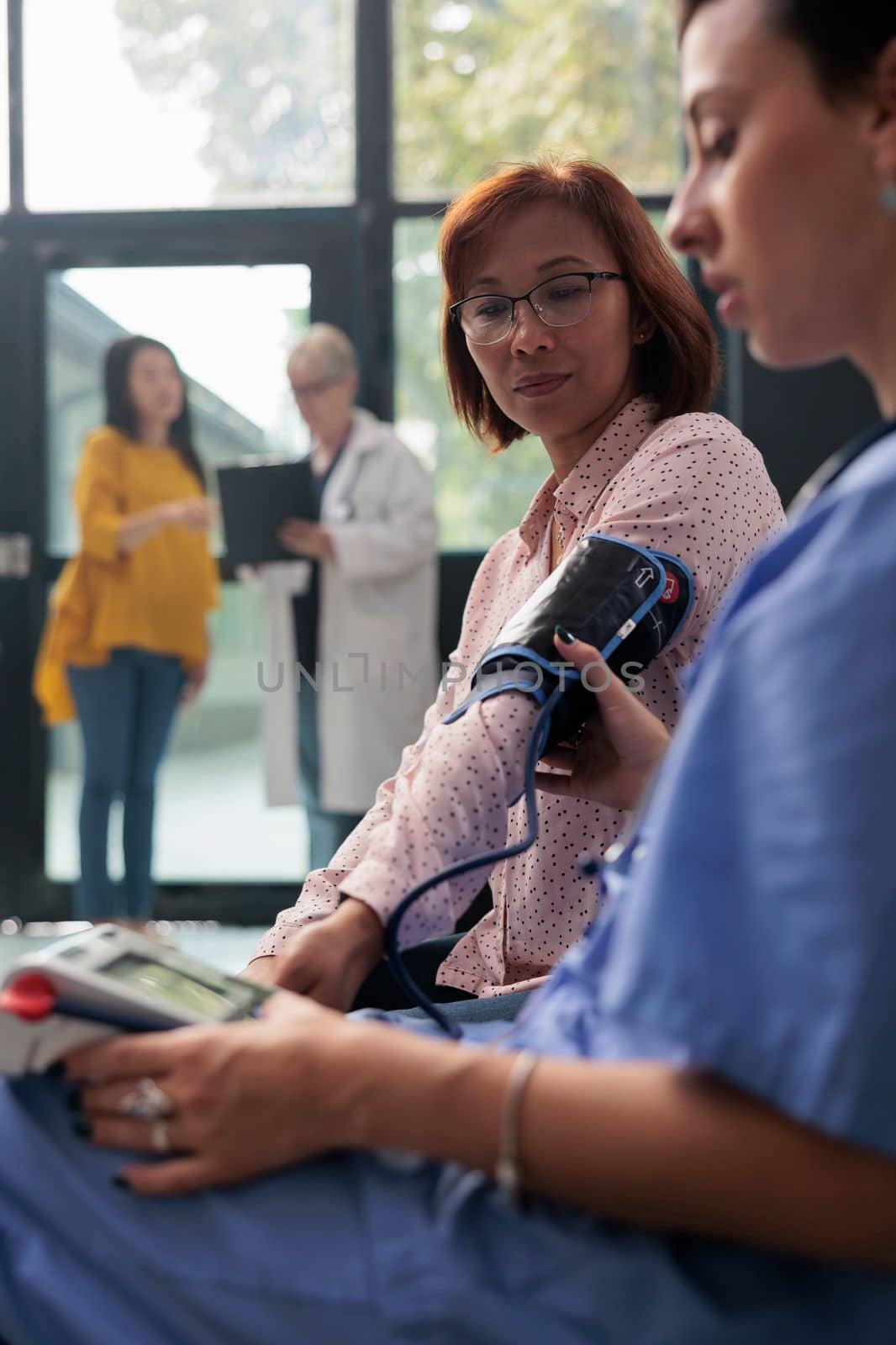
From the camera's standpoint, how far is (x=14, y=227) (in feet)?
13.2

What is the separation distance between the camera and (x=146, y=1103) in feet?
2.08

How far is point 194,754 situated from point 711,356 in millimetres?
3034

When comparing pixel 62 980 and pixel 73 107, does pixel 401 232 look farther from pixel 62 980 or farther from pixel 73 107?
pixel 62 980

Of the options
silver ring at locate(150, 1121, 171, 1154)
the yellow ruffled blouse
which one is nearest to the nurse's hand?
silver ring at locate(150, 1121, 171, 1154)

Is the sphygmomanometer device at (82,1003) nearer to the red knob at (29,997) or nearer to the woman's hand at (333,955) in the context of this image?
the red knob at (29,997)

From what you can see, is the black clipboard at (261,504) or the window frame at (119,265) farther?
the window frame at (119,265)

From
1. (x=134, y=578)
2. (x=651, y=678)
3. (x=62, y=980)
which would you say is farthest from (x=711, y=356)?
(x=134, y=578)

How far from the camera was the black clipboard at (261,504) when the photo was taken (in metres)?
3.47

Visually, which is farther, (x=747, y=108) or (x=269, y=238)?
(x=269, y=238)

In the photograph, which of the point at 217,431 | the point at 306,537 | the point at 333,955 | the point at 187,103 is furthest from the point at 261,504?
the point at 333,955

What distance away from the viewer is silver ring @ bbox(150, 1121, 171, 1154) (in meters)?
0.63

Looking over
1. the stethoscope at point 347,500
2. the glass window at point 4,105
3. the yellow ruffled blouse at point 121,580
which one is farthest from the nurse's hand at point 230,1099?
the glass window at point 4,105

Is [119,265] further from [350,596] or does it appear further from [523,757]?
[523,757]

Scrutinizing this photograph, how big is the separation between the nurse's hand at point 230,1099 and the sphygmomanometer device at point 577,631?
239mm
